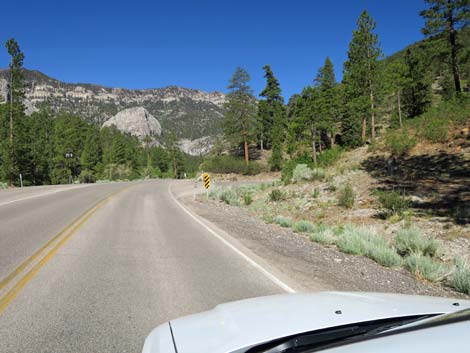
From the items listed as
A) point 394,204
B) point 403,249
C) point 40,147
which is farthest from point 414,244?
point 40,147

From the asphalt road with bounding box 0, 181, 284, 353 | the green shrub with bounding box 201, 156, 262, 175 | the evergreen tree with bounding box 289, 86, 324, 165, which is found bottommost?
the asphalt road with bounding box 0, 181, 284, 353

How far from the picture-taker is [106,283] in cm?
558

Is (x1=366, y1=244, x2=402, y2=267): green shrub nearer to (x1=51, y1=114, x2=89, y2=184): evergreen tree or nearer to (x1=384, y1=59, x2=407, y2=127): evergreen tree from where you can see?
(x1=384, y1=59, x2=407, y2=127): evergreen tree

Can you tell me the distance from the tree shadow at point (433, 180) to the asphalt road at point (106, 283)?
820 centimetres

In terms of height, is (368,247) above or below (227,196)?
below

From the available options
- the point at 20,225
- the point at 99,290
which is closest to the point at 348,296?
the point at 99,290

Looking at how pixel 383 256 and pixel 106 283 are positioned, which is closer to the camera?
pixel 106 283

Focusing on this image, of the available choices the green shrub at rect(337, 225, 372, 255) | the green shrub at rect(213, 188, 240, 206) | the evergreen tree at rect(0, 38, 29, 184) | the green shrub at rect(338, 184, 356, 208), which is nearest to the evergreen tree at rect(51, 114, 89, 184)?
the evergreen tree at rect(0, 38, 29, 184)

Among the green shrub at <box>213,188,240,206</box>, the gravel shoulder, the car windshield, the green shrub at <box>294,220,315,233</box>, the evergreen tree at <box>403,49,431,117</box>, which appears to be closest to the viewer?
the car windshield

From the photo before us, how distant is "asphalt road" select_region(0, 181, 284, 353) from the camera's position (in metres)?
3.81

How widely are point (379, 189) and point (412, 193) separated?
190 cm

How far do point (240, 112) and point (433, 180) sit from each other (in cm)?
3780

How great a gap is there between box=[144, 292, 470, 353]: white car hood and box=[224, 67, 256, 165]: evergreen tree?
49207 millimetres

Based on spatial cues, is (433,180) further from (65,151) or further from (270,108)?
(65,151)
